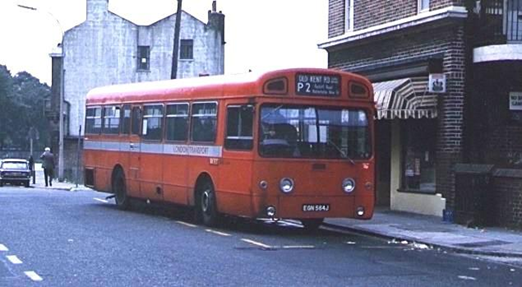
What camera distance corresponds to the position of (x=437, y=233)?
1914 centimetres

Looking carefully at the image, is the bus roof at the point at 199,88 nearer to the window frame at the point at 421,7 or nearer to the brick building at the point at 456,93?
the brick building at the point at 456,93

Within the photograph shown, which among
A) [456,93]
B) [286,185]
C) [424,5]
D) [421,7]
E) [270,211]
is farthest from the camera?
[421,7]

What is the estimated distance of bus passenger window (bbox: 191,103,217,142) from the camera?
19609mm

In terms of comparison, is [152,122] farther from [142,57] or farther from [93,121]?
[142,57]

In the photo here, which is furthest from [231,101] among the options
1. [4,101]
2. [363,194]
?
[4,101]

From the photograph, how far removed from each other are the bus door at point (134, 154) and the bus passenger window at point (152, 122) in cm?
35

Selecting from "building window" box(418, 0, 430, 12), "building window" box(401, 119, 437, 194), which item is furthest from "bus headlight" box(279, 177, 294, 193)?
"building window" box(418, 0, 430, 12)

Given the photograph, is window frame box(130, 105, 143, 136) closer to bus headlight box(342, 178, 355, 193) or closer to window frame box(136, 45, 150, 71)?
bus headlight box(342, 178, 355, 193)

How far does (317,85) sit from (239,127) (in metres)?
1.73

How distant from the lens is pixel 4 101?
9038cm

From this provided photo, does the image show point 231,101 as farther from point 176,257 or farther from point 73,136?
point 73,136

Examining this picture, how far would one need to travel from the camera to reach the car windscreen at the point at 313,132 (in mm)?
17969

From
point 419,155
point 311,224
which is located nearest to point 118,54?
point 419,155

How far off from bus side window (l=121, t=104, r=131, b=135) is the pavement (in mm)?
5985
